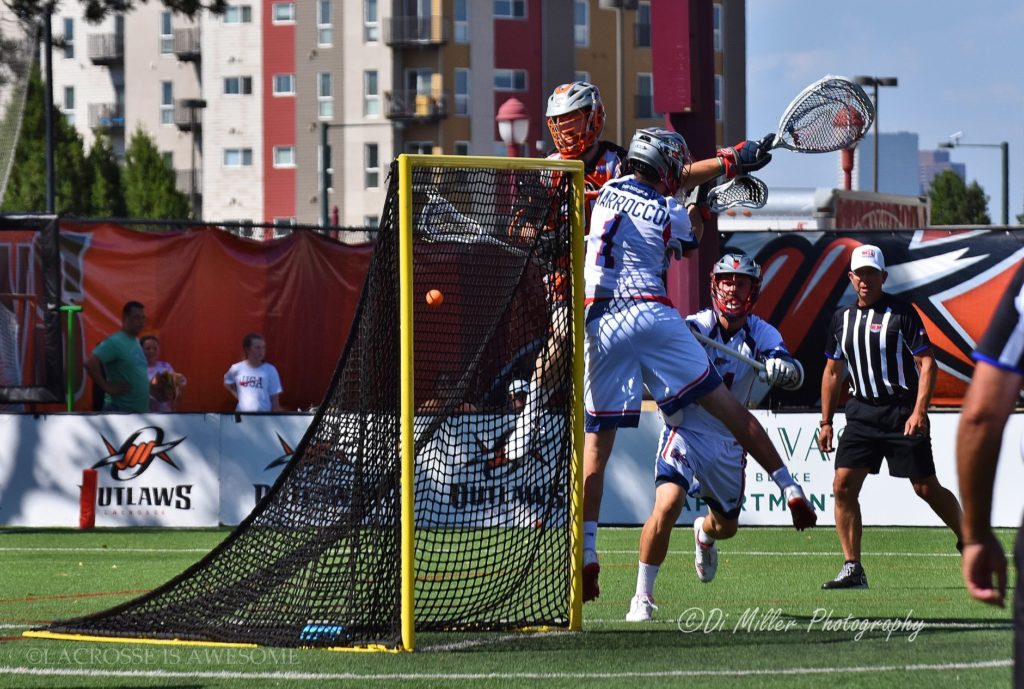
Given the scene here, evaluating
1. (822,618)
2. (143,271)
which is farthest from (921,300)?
(822,618)

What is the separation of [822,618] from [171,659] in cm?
334

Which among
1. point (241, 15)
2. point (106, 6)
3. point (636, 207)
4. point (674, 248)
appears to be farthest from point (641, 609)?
point (241, 15)

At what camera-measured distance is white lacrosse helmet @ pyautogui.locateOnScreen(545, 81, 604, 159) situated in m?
8.23

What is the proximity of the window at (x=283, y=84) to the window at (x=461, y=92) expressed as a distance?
815 cm

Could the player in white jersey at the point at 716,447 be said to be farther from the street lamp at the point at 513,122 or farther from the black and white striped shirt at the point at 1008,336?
the street lamp at the point at 513,122

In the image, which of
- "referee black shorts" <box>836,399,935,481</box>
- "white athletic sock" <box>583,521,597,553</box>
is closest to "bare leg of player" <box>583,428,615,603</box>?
"white athletic sock" <box>583,521,597,553</box>

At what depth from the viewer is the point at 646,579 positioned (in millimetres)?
8734

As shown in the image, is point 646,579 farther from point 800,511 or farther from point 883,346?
point 883,346

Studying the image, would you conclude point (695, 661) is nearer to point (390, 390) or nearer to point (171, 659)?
point (390, 390)

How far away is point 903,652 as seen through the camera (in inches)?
289

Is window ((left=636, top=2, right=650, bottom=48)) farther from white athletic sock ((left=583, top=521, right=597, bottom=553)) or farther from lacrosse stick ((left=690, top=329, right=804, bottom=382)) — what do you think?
white athletic sock ((left=583, top=521, right=597, bottom=553))

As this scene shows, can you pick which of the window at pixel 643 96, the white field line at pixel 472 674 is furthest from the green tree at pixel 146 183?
the white field line at pixel 472 674

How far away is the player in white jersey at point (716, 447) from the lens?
8797 mm

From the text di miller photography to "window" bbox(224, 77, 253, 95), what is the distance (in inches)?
2799
